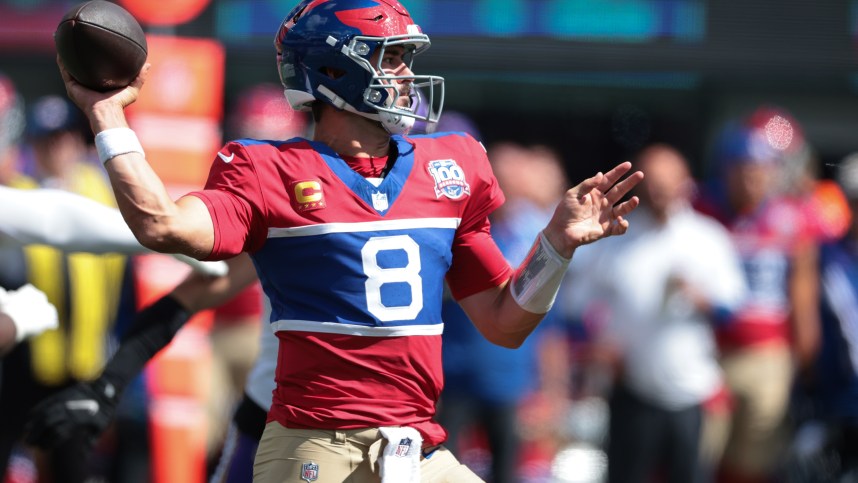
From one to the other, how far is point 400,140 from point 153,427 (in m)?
4.08

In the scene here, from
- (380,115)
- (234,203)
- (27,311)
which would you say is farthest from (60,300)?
(234,203)

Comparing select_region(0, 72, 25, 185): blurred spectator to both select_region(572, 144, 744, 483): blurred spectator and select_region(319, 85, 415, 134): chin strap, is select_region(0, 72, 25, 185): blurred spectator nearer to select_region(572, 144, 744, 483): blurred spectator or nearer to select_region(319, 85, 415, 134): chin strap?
select_region(572, 144, 744, 483): blurred spectator

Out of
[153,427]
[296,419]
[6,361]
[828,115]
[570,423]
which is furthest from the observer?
[828,115]

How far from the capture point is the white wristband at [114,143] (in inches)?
127

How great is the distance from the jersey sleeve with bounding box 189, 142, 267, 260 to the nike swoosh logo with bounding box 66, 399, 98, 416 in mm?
972

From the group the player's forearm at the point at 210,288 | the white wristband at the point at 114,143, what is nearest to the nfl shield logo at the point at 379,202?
the white wristband at the point at 114,143

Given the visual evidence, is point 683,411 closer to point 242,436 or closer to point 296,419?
point 242,436

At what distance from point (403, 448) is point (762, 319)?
439 centimetres

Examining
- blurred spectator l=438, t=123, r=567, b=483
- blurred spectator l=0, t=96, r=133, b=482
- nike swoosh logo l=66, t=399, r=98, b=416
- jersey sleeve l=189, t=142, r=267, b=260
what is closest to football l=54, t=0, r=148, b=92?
jersey sleeve l=189, t=142, r=267, b=260

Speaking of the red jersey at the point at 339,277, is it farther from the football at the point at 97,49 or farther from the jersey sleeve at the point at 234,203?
the football at the point at 97,49

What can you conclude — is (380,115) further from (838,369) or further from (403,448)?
(838,369)

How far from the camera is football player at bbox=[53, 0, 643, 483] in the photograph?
346 centimetres

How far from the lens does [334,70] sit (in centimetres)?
376

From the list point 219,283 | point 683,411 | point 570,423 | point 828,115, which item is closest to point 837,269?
point 683,411
